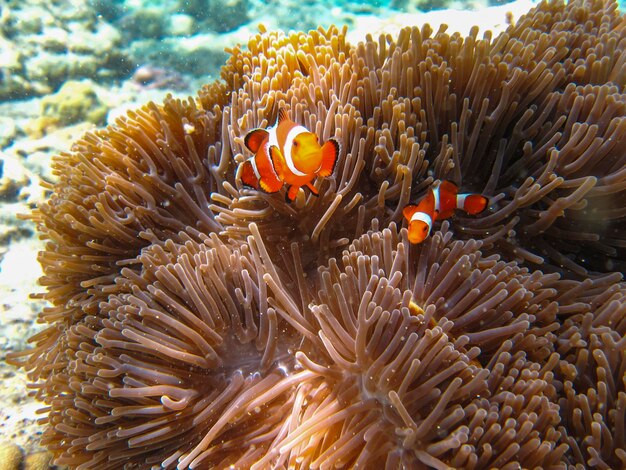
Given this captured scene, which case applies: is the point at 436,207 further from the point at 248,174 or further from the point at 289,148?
the point at 248,174

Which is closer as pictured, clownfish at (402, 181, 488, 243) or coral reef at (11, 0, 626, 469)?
coral reef at (11, 0, 626, 469)

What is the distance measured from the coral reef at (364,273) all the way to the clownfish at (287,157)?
0.63 ft

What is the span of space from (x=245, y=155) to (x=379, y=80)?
0.91 m

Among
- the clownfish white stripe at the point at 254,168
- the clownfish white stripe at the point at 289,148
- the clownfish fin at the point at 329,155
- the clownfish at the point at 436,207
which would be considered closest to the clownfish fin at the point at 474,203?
the clownfish at the point at 436,207

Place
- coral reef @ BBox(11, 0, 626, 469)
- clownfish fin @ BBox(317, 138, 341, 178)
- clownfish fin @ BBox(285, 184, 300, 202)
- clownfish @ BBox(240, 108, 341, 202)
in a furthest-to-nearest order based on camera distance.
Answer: clownfish fin @ BBox(285, 184, 300, 202)
clownfish fin @ BBox(317, 138, 341, 178)
clownfish @ BBox(240, 108, 341, 202)
coral reef @ BBox(11, 0, 626, 469)

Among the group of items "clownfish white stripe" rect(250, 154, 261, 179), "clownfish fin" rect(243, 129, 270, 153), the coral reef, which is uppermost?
"clownfish fin" rect(243, 129, 270, 153)

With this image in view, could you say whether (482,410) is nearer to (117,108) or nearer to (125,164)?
(125,164)

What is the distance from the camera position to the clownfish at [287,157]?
1.80m

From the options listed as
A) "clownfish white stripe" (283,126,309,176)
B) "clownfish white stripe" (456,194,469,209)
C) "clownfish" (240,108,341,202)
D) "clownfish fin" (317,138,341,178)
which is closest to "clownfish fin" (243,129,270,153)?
"clownfish" (240,108,341,202)

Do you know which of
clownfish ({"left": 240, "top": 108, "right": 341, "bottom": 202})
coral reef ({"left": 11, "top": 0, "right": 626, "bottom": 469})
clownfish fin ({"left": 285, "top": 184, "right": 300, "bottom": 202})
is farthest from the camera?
clownfish fin ({"left": 285, "top": 184, "right": 300, "bottom": 202})

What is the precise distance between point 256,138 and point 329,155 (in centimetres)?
37

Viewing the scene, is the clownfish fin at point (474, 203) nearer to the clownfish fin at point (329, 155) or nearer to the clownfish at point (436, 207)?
the clownfish at point (436, 207)

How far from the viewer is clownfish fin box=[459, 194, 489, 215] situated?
2.07 meters

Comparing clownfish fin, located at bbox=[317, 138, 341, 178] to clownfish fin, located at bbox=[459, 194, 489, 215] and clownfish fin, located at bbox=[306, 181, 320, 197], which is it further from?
clownfish fin, located at bbox=[459, 194, 489, 215]
